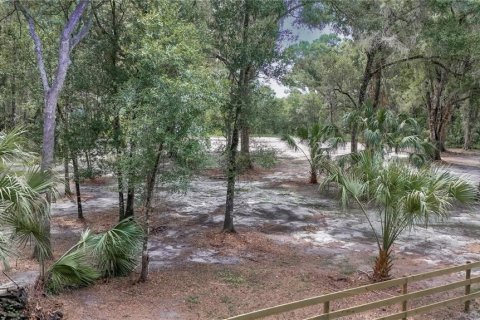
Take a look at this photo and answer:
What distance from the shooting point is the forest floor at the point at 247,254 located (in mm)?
6688

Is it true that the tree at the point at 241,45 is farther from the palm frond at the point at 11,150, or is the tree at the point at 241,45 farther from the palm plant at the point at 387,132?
the palm frond at the point at 11,150

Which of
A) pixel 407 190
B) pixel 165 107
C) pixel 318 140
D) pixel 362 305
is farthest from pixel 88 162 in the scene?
pixel 318 140

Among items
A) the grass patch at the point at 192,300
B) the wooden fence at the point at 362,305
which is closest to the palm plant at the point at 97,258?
the grass patch at the point at 192,300

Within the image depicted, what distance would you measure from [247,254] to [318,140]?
8647mm

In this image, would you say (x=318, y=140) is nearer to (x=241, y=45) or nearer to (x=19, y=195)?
(x=241, y=45)

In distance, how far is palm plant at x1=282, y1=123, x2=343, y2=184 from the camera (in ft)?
52.7

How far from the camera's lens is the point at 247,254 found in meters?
9.39

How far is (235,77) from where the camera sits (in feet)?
32.1

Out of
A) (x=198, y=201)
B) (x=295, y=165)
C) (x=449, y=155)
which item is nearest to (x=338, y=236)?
(x=198, y=201)

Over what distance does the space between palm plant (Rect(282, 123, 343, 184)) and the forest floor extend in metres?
1.55

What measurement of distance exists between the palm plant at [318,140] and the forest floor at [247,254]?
1546 millimetres

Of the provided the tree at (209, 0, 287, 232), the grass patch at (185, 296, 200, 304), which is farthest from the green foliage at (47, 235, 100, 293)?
the tree at (209, 0, 287, 232)

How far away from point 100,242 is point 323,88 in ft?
72.2

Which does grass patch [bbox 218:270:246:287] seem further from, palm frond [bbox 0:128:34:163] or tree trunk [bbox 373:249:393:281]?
palm frond [bbox 0:128:34:163]
